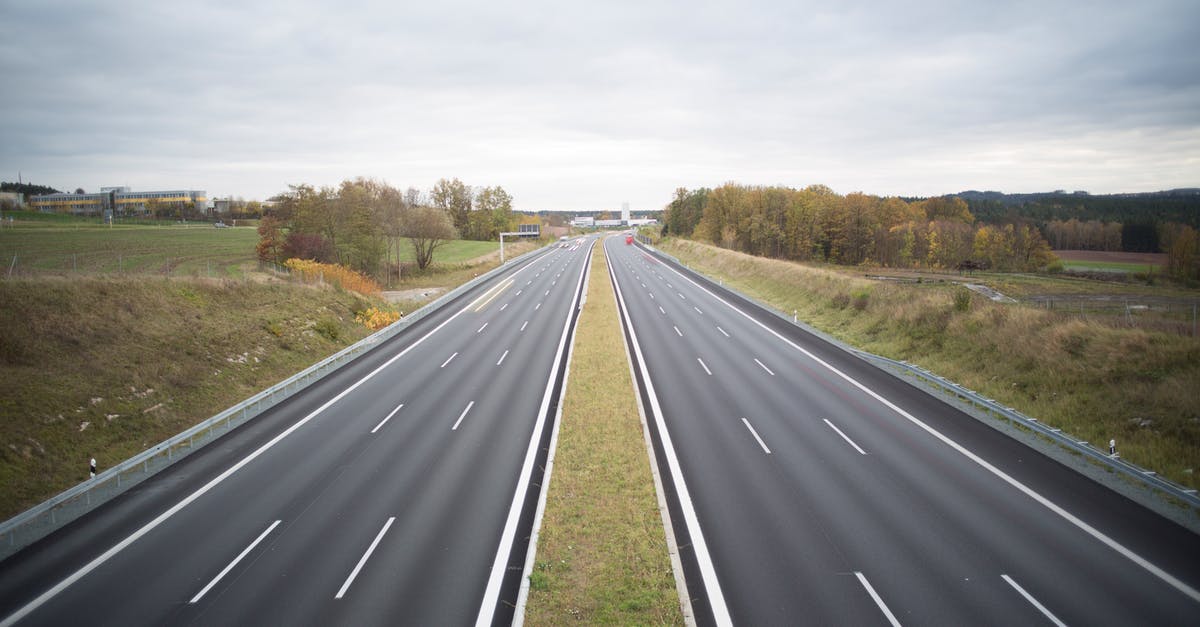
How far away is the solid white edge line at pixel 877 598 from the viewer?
8.04 metres

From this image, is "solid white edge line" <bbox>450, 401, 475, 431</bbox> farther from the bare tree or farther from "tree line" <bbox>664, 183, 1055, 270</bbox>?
"tree line" <bbox>664, 183, 1055, 270</bbox>

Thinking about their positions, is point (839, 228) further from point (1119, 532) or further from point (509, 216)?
point (1119, 532)

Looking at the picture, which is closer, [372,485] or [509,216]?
[372,485]

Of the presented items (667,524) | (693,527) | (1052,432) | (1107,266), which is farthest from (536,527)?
(1107,266)

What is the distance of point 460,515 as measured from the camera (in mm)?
11570

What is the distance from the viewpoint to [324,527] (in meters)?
11.1

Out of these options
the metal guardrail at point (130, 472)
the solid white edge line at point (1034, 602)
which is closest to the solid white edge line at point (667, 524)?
the solid white edge line at point (1034, 602)

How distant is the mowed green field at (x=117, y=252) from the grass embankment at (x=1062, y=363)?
125 ft

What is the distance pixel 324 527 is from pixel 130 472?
692 cm

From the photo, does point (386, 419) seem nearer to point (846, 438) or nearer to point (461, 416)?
point (461, 416)

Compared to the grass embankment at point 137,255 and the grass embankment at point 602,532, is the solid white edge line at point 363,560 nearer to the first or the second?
the grass embankment at point 602,532

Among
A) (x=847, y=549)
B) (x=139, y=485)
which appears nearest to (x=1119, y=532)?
(x=847, y=549)

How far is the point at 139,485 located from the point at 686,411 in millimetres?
14866

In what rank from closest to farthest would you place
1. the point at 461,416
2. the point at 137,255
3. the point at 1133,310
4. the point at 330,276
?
the point at 461,416 → the point at 1133,310 → the point at 330,276 → the point at 137,255
